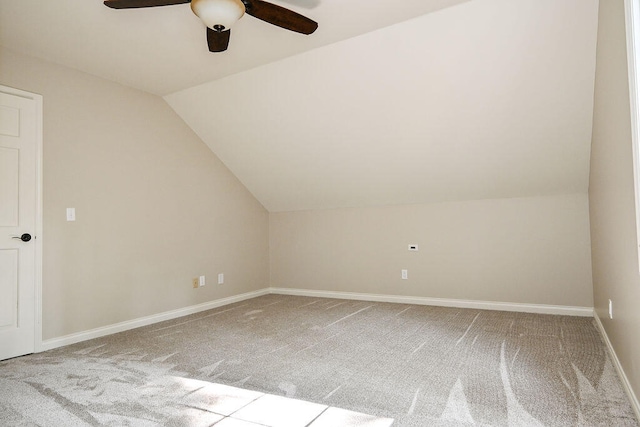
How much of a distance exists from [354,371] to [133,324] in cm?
234

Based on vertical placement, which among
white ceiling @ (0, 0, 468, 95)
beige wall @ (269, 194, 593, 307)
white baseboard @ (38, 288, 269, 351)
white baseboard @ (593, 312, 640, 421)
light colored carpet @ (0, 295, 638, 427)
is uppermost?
white ceiling @ (0, 0, 468, 95)

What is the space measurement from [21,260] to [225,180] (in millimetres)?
2341

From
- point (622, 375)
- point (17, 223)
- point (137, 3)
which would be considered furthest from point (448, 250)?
point (17, 223)

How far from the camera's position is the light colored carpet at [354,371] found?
6.21 feet

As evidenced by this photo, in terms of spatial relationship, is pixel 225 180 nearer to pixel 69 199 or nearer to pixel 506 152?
pixel 69 199

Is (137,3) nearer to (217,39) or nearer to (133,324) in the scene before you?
(217,39)

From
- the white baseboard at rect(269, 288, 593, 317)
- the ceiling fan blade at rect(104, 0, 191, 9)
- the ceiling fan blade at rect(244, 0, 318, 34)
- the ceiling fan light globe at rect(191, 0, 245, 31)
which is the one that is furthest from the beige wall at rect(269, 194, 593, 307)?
the ceiling fan blade at rect(104, 0, 191, 9)

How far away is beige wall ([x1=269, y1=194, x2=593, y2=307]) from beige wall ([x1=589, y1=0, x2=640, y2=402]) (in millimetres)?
1124

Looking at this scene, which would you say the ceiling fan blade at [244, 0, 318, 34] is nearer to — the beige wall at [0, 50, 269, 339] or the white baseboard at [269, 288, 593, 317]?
the beige wall at [0, 50, 269, 339]

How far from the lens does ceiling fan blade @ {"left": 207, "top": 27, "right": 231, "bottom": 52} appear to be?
88.5 inches

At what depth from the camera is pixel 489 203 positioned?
168 inches

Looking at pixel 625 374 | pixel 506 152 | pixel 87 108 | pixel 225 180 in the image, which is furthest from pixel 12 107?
pixel 625 374

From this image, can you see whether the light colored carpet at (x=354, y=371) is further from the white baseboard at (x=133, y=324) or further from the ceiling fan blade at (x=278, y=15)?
the ceiling fan blade at (x=278, y=15)

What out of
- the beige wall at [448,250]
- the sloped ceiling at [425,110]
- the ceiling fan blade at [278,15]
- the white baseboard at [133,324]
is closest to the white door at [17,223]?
the white baseboard at [133,324]
